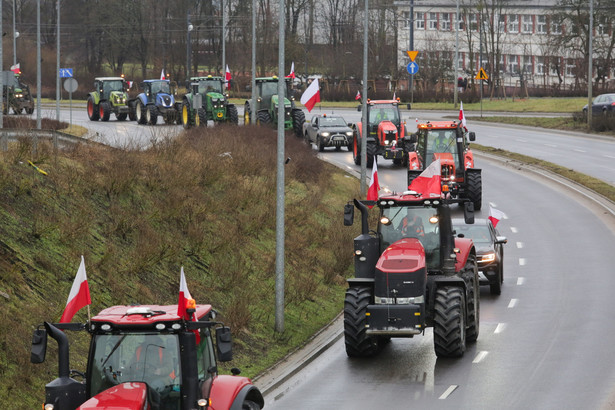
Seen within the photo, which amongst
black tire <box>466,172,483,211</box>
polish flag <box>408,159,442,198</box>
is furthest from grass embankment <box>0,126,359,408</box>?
black tire <box>466,172,483,211</box>

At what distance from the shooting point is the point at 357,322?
19.1 m

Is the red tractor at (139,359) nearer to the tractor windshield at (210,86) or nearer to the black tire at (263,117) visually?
the black tire at (263,117)

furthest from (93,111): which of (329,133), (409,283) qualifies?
(409,283)

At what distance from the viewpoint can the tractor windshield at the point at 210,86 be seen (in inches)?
2232

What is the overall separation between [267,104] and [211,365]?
4301 centimetres

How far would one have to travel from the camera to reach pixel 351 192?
39.7m

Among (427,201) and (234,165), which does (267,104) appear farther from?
(427,201)

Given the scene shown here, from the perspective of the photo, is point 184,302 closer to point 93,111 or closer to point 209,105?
point 209,105

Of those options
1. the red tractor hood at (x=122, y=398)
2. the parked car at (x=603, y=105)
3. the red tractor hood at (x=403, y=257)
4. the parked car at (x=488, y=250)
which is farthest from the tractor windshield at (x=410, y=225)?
the parked car at (x=603, y=105)

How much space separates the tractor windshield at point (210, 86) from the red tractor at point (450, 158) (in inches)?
763

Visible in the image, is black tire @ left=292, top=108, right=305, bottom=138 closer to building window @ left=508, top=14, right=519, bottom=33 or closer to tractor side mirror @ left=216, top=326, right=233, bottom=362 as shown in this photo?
tractor side mirror @ left=216, top=326, right=233, bottom=362

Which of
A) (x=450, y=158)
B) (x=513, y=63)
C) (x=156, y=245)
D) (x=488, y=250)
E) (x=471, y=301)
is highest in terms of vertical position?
(x=513, y=63)

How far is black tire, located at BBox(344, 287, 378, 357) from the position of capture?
62.1ft

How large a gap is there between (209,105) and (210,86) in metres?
1.58
